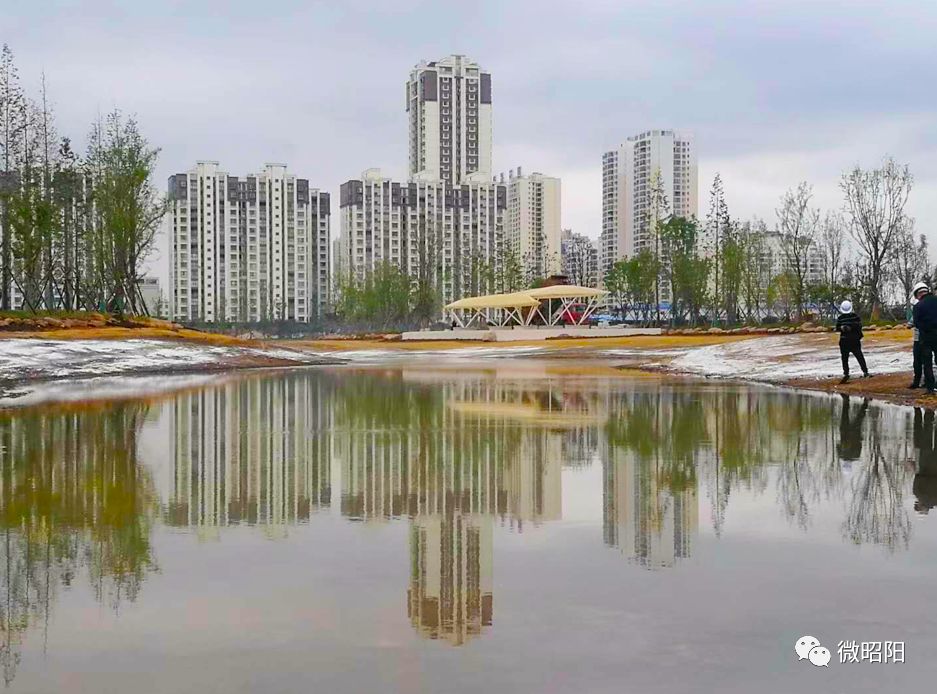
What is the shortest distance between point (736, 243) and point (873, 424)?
208ft

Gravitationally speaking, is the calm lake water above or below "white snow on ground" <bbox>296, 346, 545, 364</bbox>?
above

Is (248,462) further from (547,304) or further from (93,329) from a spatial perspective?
(547,304)

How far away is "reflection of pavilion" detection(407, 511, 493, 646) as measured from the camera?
430 centimetres

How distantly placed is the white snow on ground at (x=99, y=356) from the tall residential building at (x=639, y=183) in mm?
68636

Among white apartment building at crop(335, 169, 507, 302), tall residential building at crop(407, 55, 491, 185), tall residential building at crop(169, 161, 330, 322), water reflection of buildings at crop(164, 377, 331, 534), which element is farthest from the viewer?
tall residential building at crop(407, 55, 491, 185)

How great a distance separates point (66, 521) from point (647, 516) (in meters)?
3.71

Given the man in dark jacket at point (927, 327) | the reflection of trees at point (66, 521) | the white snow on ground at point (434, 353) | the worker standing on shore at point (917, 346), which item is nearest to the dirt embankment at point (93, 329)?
the white snow on ground at point (434, 353)

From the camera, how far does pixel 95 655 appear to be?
12.7 feet

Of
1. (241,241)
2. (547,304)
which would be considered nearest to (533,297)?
(547,304)

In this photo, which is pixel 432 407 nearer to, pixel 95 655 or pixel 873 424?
pixel 873 424

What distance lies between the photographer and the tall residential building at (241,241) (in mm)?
122688

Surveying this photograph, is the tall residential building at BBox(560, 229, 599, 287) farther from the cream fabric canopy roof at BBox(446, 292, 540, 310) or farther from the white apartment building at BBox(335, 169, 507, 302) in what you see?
the cream fabric canopy roof at BBox(446, 292, 540, 310)

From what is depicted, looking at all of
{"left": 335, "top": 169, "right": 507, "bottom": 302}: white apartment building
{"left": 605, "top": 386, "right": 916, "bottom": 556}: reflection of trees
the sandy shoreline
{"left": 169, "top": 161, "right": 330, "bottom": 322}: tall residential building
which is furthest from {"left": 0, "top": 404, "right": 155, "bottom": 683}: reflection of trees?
{"left": 169, "top": 161, "right": 330, "bottom": 322}: tall residential building

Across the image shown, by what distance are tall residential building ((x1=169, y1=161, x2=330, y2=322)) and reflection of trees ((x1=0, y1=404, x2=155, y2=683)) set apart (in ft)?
362
